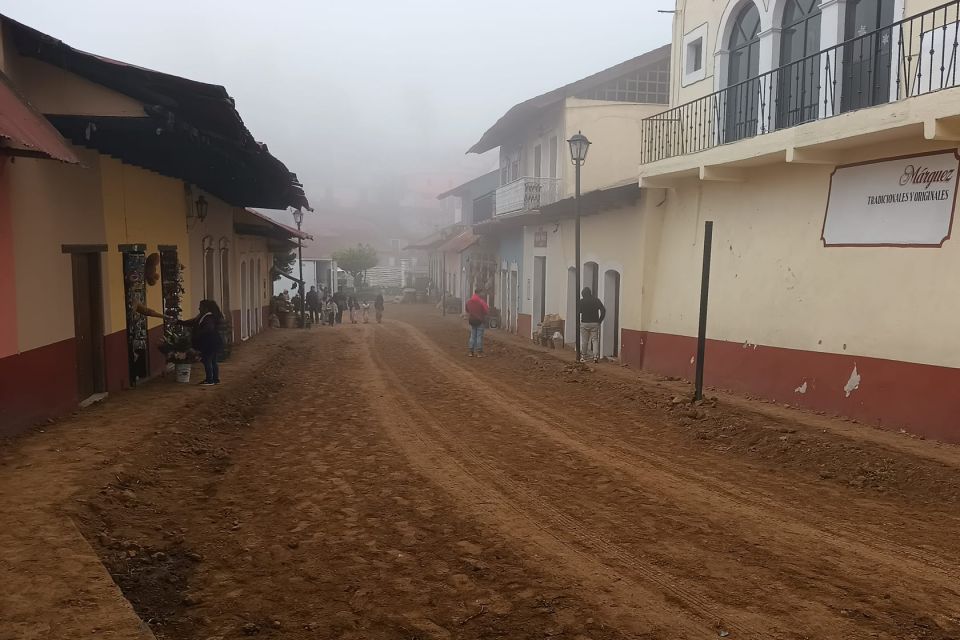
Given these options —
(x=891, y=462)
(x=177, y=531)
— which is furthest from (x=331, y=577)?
(x=891, y=462)

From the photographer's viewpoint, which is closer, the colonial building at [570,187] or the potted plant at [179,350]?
the potted plant at [179,350]

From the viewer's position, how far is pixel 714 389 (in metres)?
12.1

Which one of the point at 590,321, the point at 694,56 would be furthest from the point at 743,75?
the point at 590,321

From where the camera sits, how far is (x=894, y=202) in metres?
8.86

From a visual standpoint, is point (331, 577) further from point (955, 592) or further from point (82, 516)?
point (955, 592)

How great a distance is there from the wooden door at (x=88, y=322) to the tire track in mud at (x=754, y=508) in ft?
18.5

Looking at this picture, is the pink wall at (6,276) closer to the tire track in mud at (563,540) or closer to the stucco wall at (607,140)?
the tire track in mud at (563,540)

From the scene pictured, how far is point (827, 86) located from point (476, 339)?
31.8 ft

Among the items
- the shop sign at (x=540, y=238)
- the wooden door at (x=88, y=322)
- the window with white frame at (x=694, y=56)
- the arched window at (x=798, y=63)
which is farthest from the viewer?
the shop sign at (x=540, y=238)

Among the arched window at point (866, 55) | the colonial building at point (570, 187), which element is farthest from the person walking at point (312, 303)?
the arched window at point (866, 55)

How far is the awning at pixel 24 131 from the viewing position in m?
5.89

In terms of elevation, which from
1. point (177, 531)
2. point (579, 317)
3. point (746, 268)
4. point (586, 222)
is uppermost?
point (586, 222)

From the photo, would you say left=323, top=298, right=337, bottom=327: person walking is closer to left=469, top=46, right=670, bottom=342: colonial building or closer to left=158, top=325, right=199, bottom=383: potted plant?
left=469, top=46, right=670, bottom=342: colonial building

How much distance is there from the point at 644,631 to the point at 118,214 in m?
9.32
